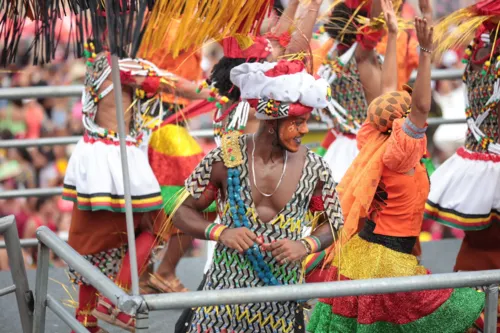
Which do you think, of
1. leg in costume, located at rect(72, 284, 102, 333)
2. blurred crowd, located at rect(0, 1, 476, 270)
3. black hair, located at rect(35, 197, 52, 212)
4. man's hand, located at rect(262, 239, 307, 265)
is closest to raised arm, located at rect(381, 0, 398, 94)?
man's hand, located at rect(262, 239, 307, 265)

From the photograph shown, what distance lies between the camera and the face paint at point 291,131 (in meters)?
3.34

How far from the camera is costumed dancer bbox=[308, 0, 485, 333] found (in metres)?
3.90

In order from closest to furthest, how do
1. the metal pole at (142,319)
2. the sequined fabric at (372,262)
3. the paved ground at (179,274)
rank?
the metal pole at (142,319) → the sequined fabric at (372,262) → the paved ground at (179,274)

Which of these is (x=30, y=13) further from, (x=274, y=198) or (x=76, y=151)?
(x=76, y=151)

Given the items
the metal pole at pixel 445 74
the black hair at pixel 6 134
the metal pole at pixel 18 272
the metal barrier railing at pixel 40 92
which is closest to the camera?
the metal pole at pixel 18 272

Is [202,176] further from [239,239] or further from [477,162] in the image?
[477,162]

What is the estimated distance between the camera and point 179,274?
18.5 feet

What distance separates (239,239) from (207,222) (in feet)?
0.60

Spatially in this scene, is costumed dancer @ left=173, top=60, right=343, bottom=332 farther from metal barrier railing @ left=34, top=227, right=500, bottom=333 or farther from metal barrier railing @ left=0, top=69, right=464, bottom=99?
metal barrier railing @ left=0, top=69, right=464, bottom=99

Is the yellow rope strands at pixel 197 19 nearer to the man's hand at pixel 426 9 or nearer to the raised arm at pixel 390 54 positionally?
the man's hand at pixel 426 9

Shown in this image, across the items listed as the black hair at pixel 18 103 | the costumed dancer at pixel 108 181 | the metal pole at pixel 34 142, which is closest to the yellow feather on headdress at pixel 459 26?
the costumed dancer at pixel 108 181

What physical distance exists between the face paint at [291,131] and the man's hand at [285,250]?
0.34 meters

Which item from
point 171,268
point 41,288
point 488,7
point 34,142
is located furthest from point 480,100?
point 34,142

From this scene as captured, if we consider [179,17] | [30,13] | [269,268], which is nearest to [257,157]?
[269,268]
